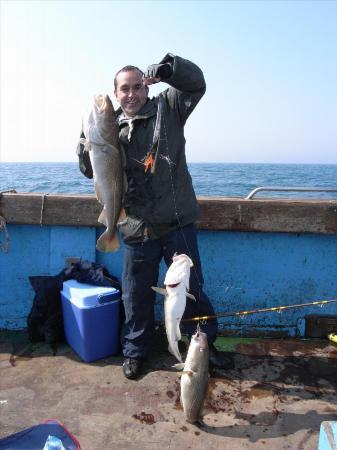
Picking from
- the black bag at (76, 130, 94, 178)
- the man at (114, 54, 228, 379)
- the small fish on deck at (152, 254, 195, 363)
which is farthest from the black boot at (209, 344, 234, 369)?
the black bag at (76, 130, 94, 178)

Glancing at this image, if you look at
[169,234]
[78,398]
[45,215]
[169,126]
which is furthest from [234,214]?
[78,398]

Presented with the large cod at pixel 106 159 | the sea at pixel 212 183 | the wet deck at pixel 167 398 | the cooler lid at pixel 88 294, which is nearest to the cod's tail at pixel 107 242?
the large cod at pixel 106 159

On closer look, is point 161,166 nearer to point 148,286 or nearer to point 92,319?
point 148,286

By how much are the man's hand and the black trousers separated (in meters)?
1.40

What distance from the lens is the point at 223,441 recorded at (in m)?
3.07

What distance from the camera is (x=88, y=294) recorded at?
4098 mm

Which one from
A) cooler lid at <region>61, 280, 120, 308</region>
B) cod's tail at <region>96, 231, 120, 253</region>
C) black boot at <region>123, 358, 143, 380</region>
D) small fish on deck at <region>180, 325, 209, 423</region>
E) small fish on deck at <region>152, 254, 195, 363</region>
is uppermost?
cod's tail at <region>96, 231, 120, 253</region>

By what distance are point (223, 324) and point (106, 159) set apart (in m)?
2.52

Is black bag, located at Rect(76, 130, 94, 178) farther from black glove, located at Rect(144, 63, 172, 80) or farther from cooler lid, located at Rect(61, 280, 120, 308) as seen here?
cooler lid, located at Rect(61, 280, 120, 308)

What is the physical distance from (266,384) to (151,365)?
1150 mm

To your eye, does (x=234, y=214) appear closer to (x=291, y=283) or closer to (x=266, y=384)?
(x=291, y=283)

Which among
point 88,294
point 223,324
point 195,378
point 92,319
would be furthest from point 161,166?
point 223,324

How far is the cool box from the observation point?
4082 millimetres

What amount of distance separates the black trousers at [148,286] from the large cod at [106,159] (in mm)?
381
